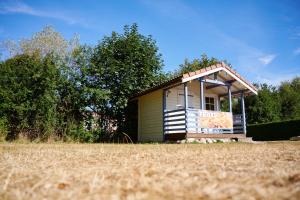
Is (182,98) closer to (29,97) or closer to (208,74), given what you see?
(208,74)

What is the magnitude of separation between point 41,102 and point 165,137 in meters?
6.10

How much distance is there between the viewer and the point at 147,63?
15.6 metres

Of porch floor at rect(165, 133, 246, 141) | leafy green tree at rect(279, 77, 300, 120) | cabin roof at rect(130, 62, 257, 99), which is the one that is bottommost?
porch floor at rect(165, 133, 246, 141)

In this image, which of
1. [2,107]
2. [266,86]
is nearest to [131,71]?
[2,107]

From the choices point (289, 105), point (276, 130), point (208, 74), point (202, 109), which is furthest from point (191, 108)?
point (289, 105)

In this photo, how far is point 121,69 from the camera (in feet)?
47.7

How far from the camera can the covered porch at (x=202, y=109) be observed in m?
11.9

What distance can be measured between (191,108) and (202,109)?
6.85ft

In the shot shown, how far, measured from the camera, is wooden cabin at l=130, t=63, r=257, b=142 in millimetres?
11992

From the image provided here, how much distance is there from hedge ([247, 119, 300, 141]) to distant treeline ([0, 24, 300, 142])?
9.76 metres

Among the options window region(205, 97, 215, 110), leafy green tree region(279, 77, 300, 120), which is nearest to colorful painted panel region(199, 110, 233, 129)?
window region(205, 97, 215, 110)

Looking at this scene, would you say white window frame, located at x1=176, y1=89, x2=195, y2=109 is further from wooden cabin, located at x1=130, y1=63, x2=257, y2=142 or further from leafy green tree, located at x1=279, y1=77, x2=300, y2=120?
leafy green tree, located at x1=279, y1=77, x2=300, y2=120

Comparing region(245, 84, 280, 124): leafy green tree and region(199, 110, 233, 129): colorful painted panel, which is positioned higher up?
region(245, 84, 280, 124): leafy green tree

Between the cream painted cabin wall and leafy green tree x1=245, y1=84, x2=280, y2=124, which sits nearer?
the cream painted cabin wall
